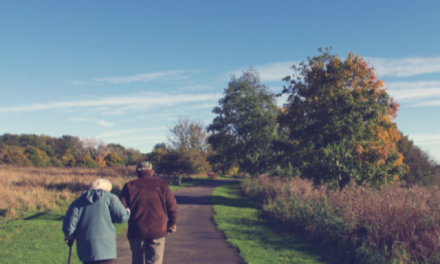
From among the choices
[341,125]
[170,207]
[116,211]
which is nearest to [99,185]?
[116,211]

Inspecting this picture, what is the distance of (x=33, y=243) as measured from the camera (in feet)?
27.5

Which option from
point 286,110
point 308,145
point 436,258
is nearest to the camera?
point 436,258

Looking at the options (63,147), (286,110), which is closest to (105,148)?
(63,147)

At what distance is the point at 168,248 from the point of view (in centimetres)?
836

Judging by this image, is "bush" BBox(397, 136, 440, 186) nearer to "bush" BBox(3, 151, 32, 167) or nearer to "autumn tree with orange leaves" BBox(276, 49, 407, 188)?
"autumn tree with orange leaves" BBox(276, 49, 407, 188)

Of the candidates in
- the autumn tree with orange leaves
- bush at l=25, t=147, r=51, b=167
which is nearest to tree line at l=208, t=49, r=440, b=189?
the autumn tree with orange leaves

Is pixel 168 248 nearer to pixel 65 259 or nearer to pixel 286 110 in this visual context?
pixel 65 259

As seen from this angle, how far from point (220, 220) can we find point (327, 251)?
16.7ft

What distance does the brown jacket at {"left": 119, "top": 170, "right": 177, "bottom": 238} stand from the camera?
4.88 meters

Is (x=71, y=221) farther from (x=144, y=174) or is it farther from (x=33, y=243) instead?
(x=33, y=243)

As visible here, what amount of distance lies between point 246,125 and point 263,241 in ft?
64.5

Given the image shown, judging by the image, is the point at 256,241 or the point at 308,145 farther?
the point at 308,145

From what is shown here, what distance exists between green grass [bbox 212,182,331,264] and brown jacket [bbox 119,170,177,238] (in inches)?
117

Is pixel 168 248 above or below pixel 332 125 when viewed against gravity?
below
